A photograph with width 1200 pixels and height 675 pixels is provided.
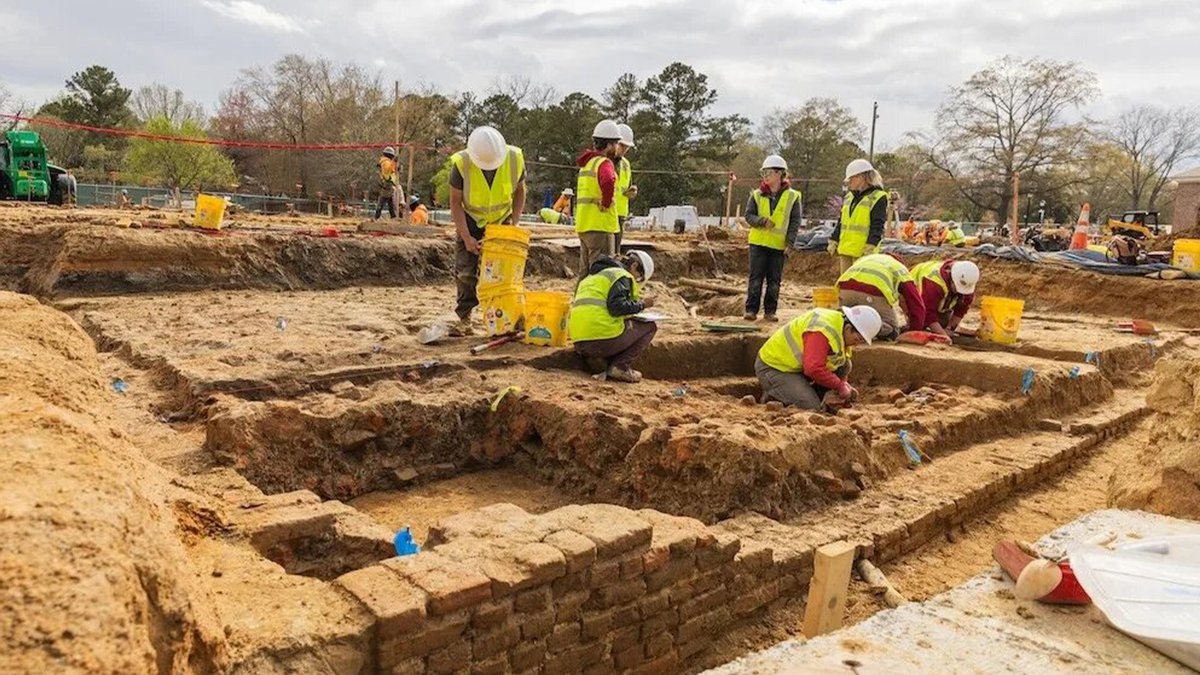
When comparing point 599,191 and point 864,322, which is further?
point 599,191

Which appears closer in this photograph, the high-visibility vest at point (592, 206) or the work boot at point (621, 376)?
the work boot at point (621, 376)

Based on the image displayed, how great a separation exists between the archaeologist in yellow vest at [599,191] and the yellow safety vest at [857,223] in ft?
8.55


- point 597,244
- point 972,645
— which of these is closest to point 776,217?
point 597,244

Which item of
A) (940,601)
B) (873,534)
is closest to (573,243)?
(873,534)

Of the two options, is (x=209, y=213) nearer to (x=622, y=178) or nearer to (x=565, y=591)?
(x=622, y=178)

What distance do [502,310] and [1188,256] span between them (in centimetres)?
1178

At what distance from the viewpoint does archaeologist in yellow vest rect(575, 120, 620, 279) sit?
7469mm

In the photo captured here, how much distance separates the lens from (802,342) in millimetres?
6105

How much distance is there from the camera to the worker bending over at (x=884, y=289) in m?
7.72

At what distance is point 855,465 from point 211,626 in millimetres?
3587

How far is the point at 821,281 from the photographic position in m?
16.7

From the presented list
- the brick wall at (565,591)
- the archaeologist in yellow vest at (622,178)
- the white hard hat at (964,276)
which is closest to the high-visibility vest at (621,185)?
the archaeologist in yellow vest at (622,178)

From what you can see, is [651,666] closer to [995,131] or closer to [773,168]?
[773,168]

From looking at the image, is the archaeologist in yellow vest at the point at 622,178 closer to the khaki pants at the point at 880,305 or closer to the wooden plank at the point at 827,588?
the khaki pants at the point at 880,305
